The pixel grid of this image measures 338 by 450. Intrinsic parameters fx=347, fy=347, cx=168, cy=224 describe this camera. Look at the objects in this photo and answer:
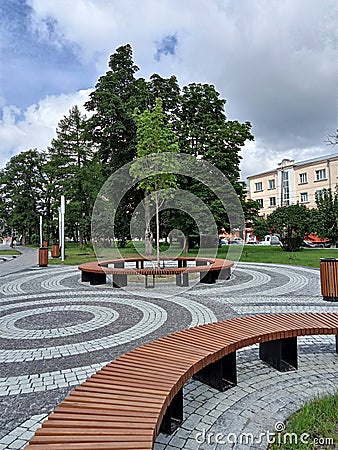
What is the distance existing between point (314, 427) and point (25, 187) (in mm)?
47905

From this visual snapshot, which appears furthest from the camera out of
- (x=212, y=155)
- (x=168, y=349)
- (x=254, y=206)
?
(x=254, y=206)

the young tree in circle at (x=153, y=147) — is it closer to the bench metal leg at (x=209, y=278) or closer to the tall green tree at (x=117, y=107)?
the bench metal leg at (x=209, y=278)

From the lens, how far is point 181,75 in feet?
81.4

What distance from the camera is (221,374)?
3572 millimetres

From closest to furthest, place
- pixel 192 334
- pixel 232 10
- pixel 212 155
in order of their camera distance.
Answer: pixel 192 334
pixel 232 10
pixel 212 155

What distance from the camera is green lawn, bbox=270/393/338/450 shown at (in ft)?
8.25

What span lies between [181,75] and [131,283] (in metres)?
18.8

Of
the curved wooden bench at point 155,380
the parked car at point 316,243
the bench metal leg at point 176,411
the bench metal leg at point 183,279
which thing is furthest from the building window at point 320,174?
the bench metal leg at point 176,411

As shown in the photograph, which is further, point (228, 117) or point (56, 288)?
point (228, 117)

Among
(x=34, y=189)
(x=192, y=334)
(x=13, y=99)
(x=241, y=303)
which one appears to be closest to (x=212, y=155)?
(x=13, y=99)

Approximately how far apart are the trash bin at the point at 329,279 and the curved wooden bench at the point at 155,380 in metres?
3.39

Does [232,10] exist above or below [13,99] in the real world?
below

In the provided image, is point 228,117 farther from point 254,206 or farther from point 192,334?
point 192,334

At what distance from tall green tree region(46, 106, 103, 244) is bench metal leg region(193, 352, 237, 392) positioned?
1076 inches
